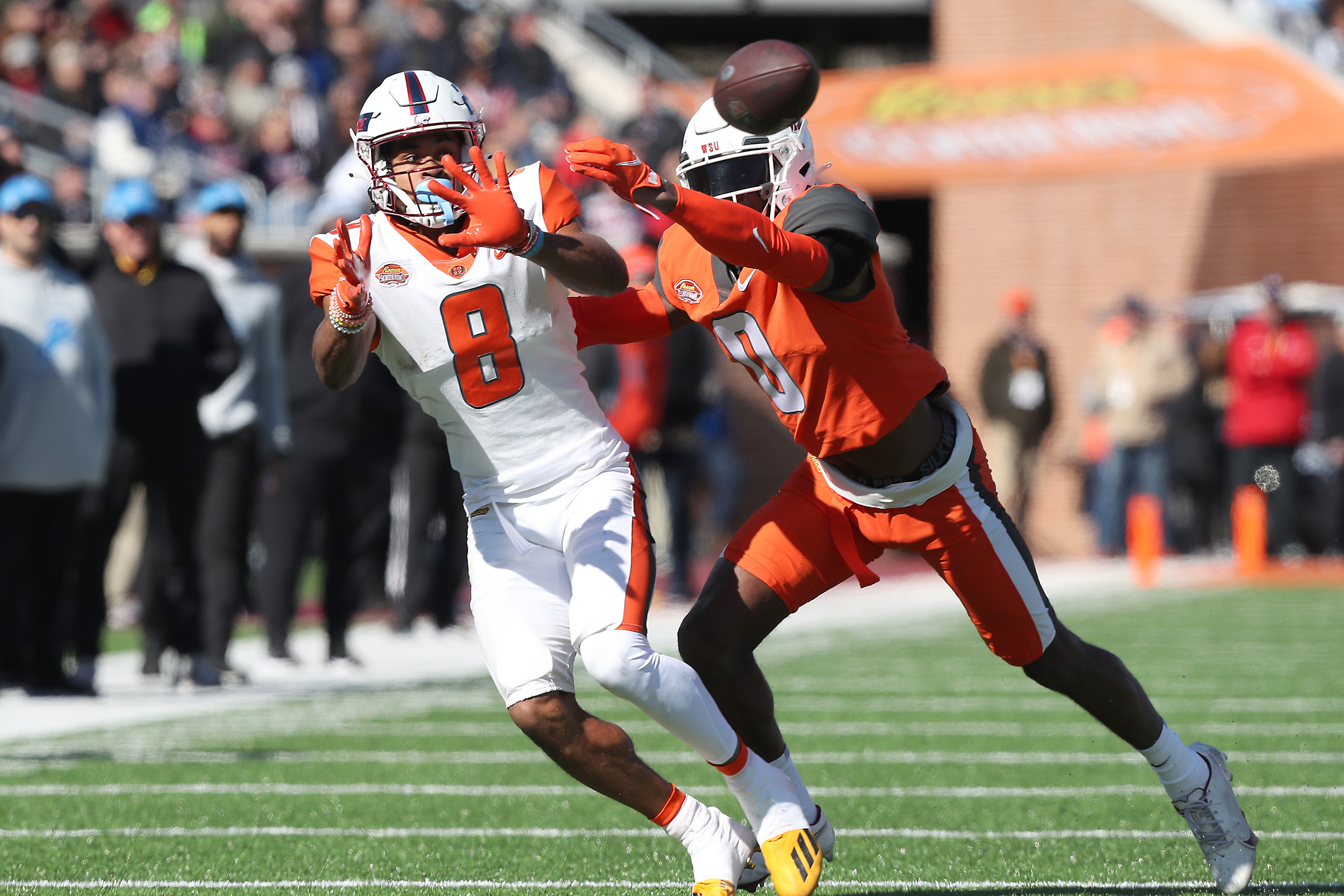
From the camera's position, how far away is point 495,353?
4.31 m

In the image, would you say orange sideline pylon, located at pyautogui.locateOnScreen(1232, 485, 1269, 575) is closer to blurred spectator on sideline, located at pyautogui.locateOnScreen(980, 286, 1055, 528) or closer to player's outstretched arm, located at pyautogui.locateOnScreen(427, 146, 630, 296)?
blurred spectator on sideline, located at pyautogui.locateOnScreen(980, 286, 1055, 528)

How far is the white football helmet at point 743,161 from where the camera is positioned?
425 centimetres

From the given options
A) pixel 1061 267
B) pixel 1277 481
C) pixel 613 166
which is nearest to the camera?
pixel 613 166

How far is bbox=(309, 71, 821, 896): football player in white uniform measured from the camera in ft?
13.5

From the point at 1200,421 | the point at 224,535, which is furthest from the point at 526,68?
the point at 224,535

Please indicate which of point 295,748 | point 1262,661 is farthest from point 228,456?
point 1262,661

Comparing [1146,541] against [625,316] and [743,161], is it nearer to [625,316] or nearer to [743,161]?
[625,316]

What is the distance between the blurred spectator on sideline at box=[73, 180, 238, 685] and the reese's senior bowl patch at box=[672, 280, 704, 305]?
4.28 meters

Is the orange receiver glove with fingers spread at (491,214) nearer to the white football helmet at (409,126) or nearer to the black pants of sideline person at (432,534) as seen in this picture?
the white football helmet at (409,126)

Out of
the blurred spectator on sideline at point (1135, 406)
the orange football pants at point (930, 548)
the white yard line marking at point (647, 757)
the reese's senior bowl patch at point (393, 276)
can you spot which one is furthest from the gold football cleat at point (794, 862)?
the blurred spectator on sideline at point (1135, 406)

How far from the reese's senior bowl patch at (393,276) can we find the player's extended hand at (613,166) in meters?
0.68

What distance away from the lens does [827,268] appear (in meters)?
3.95

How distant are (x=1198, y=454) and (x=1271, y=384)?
163 cm

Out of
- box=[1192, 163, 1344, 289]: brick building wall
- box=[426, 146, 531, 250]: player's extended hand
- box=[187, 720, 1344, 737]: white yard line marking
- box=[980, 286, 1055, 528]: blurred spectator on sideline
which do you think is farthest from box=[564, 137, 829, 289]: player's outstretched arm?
box=[1192, 163, 1344, 289]: brick building wall
